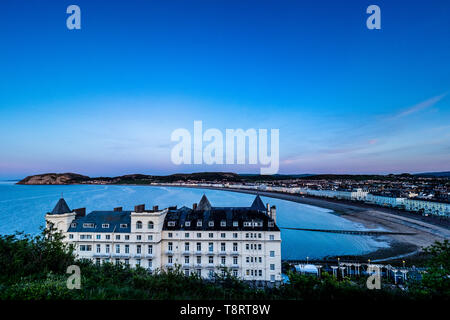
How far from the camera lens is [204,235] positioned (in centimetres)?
3481

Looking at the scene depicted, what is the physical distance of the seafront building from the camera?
33.6 meters

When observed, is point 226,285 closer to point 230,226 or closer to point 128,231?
point 230,226

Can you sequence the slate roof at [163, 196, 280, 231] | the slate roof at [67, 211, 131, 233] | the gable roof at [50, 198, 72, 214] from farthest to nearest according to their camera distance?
the slate roof at [163, 196, 280, 231]
the gable roof at [50, 198, 72, 214]
the slate roof at [67, 211, 131, 233]

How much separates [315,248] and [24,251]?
61263 millimetres

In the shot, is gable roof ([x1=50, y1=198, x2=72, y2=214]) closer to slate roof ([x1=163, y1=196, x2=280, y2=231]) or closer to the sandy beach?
slate roof ([x1=163, y1=196, x2=280, y2=231])

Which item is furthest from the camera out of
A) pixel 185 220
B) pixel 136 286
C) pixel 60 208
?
pixel 185 220

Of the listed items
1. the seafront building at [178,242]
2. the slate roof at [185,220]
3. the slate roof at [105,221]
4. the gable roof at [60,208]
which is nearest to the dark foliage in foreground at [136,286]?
the seafront building at [178,242]

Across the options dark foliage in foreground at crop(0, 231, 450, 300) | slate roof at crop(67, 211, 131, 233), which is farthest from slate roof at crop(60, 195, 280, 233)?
dark foliage in foreground at crop(0, 231, 450, 300)

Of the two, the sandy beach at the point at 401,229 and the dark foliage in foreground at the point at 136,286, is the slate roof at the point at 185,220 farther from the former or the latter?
the sandy beach at the point at 401,229

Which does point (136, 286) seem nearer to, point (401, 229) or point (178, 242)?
point (178, 242)

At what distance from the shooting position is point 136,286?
12438mm

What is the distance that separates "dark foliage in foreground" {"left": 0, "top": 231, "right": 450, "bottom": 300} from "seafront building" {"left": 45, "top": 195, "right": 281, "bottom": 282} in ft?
59.0

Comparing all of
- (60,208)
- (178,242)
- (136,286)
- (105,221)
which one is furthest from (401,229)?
(60,208)

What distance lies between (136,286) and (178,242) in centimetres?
2343
